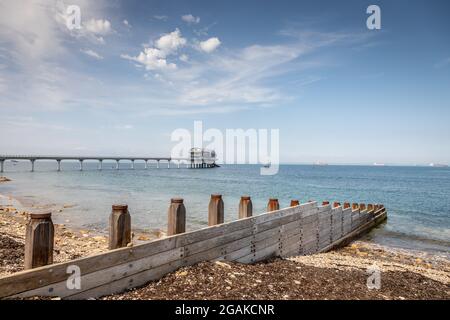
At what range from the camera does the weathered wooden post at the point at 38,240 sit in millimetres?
3256

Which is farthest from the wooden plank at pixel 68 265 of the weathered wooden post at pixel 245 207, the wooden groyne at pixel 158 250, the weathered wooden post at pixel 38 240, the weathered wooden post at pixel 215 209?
the weathered wooden post at pixel 245 207

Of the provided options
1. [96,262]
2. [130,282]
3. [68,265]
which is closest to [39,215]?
[68,265]

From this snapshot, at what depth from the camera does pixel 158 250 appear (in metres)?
4.61

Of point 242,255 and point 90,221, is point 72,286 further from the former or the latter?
point 90,221

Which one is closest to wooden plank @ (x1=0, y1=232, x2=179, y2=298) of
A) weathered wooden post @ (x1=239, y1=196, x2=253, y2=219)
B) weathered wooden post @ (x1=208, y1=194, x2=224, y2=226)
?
weathered wooden post @ (x1=208, y1=194, x2=224, y2=226)

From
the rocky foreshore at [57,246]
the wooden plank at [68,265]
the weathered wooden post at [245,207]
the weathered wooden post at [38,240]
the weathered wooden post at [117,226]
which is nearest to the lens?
the wooden plank at [68,265]

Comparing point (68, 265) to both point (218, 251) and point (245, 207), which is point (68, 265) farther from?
point (245, 207)

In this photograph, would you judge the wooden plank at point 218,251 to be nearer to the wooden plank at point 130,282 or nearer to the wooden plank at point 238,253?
the wooden plank at point 238,253

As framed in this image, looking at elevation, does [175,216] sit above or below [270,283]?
above

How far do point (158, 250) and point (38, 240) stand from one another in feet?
5.82

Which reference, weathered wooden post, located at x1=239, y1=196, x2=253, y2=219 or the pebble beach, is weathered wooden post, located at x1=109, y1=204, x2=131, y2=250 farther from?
weathered wooden post, located at x1=239, y1=196, x2=253, y2=219
